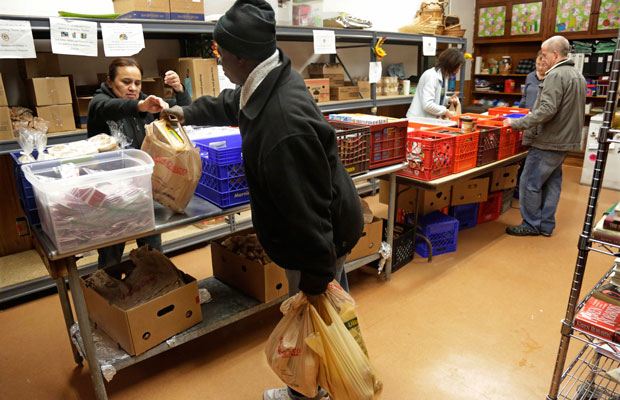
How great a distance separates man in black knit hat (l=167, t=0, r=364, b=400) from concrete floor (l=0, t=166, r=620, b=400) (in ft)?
3.34

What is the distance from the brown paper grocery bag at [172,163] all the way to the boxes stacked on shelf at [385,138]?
3.97ft

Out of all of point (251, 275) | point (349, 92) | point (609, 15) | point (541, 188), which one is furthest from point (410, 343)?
point (609, 15)

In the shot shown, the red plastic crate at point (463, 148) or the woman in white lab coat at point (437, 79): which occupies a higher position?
the woman in white lab coat at point (437, 79)

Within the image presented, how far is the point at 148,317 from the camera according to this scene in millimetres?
1938

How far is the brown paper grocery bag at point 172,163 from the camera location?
178 cm

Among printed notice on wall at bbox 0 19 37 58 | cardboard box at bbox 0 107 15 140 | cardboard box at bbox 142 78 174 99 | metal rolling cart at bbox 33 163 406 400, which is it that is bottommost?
metal rolling cart at bbox 33 163 406 400

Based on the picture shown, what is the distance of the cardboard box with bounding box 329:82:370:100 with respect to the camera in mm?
4355

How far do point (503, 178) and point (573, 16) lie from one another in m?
3.35

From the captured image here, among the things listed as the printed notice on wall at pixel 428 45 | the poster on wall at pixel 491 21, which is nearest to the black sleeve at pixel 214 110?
the printed notice on wall at pixel 428 45

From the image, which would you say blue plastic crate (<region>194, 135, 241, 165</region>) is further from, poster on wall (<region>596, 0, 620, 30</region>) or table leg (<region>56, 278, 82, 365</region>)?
poster on wall (<region>596, 0, 620, 30</region>)

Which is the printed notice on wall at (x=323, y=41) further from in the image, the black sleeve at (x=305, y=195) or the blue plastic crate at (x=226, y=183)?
the black sleeve at (x=305, y=195)

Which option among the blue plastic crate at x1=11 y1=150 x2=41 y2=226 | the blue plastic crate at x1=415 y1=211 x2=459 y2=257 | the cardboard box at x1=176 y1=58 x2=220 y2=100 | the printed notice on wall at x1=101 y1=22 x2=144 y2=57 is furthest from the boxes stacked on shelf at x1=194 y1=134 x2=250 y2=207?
the blue plastic crate at x1=415 y1=211 x2=459 y2=257

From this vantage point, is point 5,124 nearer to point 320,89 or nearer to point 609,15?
point 320,89

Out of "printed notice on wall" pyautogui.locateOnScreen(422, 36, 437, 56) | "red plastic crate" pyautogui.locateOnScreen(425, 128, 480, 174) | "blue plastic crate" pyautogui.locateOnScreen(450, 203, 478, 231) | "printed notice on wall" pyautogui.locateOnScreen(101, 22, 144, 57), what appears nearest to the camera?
A: "printed notice on wall" pyautogui.locateOnScreen(101, 22, 144, 57)
